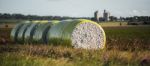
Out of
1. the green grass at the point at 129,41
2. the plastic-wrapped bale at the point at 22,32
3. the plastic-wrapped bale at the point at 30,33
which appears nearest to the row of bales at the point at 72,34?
the plastic-wrapped bale at the point at 30,33

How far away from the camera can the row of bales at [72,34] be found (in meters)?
16.4

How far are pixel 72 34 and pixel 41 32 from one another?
2.72 meters

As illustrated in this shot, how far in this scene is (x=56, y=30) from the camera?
1738cm

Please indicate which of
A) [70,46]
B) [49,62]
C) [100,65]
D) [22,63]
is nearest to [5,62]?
[22,63]

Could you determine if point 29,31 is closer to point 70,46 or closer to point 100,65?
point 70,46

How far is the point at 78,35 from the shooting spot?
16.5 metres

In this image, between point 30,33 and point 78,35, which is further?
point 30,33

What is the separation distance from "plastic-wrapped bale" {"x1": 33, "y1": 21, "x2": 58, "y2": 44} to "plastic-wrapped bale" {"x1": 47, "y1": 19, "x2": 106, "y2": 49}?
63 centimetres

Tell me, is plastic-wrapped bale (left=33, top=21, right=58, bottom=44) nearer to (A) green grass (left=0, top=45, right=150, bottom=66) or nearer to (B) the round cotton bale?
(B) the round cotton bale

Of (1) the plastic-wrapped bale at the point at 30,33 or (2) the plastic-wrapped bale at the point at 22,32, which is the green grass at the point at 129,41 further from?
(2) the plastic-wrapped bale at the point at 22,32

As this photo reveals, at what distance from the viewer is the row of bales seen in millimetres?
16438

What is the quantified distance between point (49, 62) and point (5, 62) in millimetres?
1206

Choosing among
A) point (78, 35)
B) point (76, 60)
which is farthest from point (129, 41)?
point (76, 60)

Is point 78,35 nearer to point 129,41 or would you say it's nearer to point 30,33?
point 30,33
